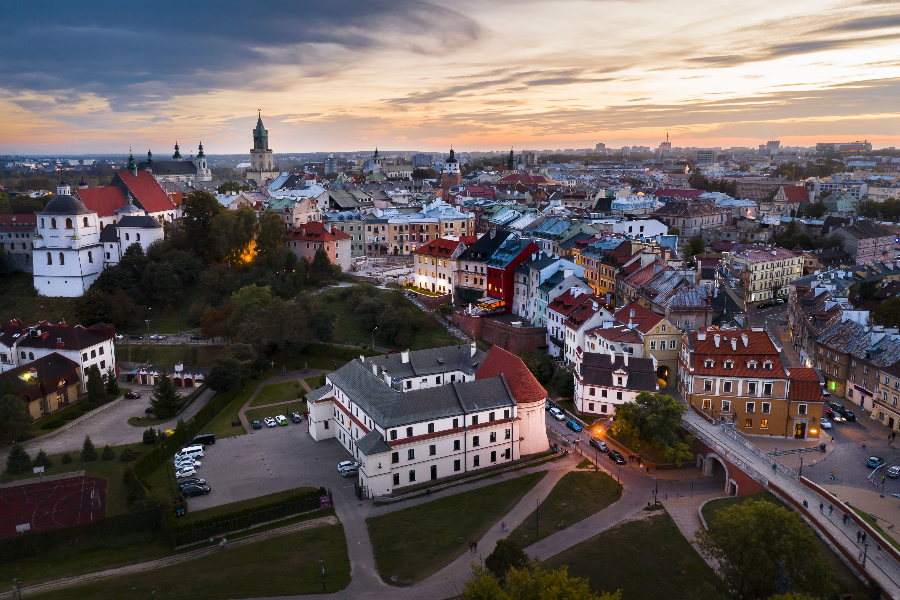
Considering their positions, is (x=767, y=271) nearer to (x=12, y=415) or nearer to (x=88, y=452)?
(x=88, y=452)

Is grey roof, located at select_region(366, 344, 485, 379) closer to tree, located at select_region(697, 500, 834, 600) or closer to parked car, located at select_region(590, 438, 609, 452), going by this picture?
parked car, located at select_region(590, 438, 609, 452)

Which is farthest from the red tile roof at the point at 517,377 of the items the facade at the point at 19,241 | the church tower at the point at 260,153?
the church tower at the point at 260,153

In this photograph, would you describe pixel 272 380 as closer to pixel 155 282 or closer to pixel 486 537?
pixel 155 282

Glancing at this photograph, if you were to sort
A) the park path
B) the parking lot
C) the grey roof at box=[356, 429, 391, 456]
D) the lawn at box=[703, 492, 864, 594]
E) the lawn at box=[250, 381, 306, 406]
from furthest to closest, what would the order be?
the lawn at box=[250, 381, 306, 406] < the parking lot < the grey roof at box=[356, 429, 391, 456] < the park path < the lawn at box=[703, 492, 864, 594]

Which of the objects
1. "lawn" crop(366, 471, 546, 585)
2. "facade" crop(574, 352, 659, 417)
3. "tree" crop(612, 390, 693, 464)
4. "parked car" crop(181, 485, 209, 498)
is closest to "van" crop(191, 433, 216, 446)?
"parked car" crop(181, 485, 209, 498)

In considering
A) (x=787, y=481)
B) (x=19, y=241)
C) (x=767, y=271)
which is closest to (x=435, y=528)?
(x=787, y=481)

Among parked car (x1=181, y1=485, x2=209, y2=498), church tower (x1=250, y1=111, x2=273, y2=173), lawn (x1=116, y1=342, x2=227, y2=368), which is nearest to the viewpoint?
parked car (x1=181, y1=485, x2=209, y2=498)
